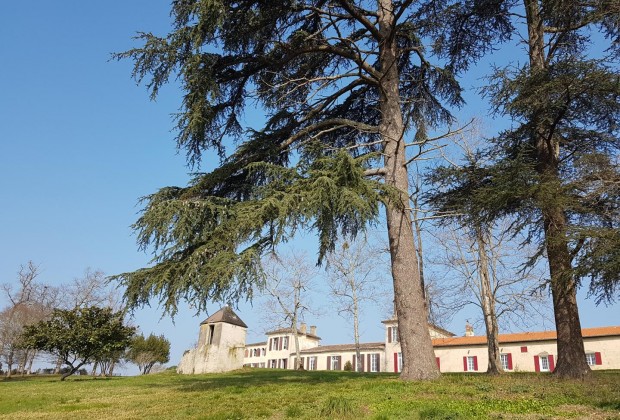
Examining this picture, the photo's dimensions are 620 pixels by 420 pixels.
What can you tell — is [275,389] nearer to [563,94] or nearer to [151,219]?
[151,219]

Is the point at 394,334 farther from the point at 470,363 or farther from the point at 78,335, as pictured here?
the point at 78,335

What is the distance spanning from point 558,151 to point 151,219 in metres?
10.3

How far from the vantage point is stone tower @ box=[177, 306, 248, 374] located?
94.8 feet

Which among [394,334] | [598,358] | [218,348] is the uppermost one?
[394,334]

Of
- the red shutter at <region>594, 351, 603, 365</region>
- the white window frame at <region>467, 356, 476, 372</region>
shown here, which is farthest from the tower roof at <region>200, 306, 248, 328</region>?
the red shutter at <region>594, 351, 603, 365</region>

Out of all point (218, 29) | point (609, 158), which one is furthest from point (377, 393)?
point (218, 29)

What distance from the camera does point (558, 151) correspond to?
1166 centimetres

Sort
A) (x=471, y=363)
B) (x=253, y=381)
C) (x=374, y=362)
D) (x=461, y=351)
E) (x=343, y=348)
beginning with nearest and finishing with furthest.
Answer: (x=253, y=381) → (x=471, y=363) → (x=461, y=351) → (x=374, y=362) → (x=343, y=348)

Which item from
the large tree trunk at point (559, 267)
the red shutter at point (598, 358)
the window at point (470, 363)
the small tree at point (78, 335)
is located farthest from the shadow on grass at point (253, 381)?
the window at point (470, 363)

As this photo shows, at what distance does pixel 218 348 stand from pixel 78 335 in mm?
8831

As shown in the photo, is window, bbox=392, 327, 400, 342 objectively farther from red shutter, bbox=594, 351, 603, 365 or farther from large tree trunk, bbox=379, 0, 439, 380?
large tree trunk, bbox=379, 0, 439, 380

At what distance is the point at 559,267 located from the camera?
32.7 ft

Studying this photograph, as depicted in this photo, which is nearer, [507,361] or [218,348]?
[218,348]

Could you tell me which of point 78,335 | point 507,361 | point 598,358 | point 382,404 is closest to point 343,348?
point 507,361
